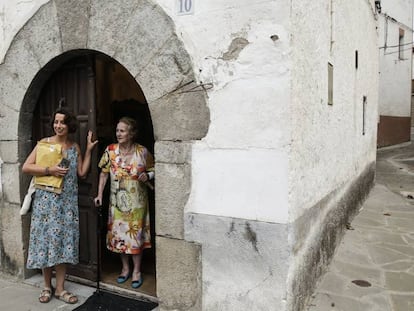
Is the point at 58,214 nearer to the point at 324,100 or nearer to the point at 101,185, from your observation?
the point at 101,185

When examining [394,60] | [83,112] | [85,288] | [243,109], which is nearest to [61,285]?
[85,288]

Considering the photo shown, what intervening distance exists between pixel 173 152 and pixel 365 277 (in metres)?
2.30

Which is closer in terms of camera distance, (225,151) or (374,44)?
(225,151)

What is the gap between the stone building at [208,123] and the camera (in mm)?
2398

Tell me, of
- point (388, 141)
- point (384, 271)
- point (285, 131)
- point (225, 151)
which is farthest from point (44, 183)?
point (388, 141)

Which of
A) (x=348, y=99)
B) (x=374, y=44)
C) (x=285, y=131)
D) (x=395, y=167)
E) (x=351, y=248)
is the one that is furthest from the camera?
(x=395, y=167)

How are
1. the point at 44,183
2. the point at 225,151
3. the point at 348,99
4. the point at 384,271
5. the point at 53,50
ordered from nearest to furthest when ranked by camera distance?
the point at 225,151, the point at 44,183, the point at 53,50, the point at 384,271, the point at 348,99

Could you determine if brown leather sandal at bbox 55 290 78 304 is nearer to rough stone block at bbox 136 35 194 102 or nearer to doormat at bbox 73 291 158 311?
doormat at bbox 73 291 158 311

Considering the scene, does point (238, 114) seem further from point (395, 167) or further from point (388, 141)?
point (388, 141)

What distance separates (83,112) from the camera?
3.41 metres

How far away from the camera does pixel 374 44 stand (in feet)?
24.0

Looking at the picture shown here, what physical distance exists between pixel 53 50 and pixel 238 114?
5.83ft

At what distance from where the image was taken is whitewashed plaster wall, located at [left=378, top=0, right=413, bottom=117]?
1477 centimetres

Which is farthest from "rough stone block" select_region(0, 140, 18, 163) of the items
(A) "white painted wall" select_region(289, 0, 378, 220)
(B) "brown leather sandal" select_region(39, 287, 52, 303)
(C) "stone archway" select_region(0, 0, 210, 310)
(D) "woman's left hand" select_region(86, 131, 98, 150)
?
(A) "white painted wall" select_region(289, 0, 378, 220)
